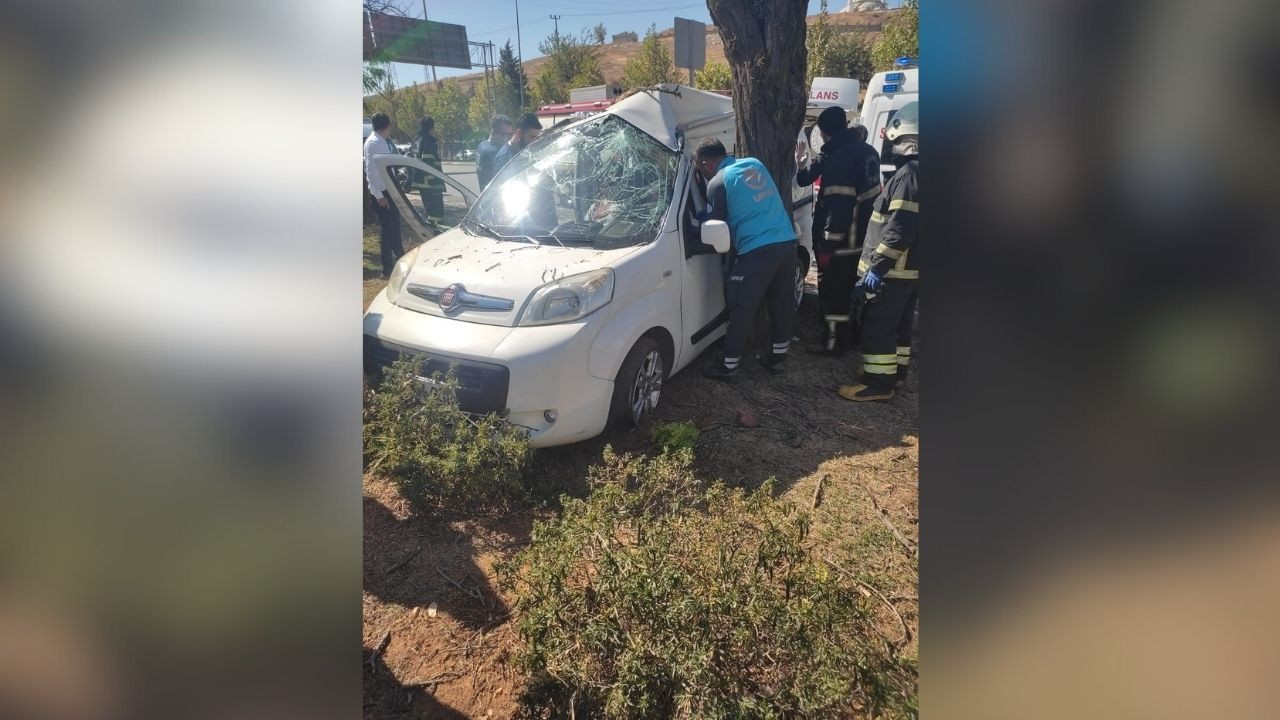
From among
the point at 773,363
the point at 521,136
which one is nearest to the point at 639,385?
the point at 773,363

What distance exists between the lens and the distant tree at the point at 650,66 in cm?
2631

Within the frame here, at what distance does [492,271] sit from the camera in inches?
148

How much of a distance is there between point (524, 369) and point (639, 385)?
35.8 inches

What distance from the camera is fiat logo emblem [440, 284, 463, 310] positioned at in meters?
3.69

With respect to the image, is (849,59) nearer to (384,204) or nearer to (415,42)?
(415,42)

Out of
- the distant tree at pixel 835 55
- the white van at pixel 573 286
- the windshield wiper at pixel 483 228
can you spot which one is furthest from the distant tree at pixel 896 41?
the windshield wiper at pixel 483 228

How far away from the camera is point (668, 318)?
4.21 metres
